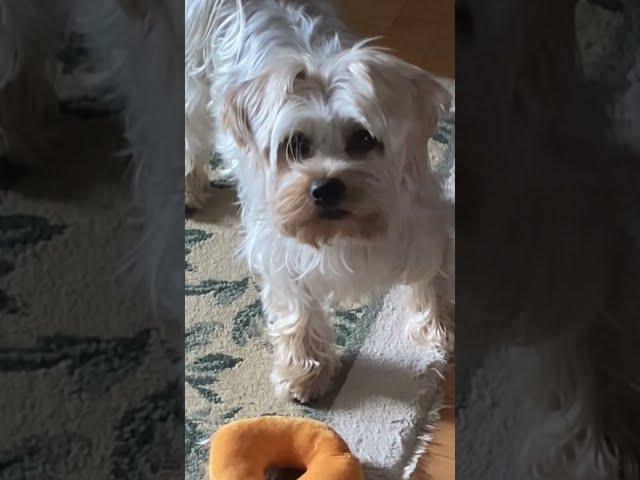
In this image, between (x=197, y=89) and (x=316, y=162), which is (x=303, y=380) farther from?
(x=197, y=89)

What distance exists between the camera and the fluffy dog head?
1.22 meters

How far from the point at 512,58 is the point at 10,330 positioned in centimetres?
28

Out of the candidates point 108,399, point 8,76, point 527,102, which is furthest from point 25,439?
point 527,102

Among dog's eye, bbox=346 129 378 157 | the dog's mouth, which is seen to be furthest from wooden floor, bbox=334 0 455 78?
the dog's mouth

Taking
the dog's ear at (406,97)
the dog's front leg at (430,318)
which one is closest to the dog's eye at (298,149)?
the dog's ear at (406,97)

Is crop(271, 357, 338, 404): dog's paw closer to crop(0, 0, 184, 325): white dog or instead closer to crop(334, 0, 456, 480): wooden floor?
crop(334, 0, 456, 480): wooden floor

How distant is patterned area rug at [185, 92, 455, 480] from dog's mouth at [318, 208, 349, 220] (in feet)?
0.80

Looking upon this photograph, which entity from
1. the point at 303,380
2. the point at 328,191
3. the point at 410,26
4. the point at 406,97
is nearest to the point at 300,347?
the point at 303,380

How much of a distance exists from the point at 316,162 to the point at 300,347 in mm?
379

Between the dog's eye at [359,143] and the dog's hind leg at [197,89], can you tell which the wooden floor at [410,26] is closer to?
the dog's eye at [359,143]

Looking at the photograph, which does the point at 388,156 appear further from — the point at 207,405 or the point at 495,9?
the point at 495,9

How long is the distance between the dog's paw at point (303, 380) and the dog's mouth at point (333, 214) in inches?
12.8

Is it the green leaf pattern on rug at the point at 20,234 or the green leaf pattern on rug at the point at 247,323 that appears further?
the green leaf pattern on rug at the point at 247,323

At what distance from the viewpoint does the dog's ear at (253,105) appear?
1.25 meters
